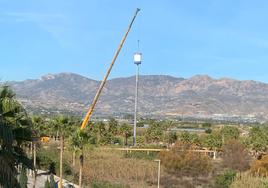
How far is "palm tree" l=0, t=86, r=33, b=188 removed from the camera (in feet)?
31.6

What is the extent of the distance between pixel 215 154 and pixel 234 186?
103 ft

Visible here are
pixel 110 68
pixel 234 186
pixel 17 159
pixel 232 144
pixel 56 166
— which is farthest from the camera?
pixel 110 68

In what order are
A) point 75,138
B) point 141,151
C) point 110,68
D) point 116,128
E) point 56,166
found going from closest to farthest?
point 75,138 < point 56,166 < point 141,151 < point 110,68 < point 116,128

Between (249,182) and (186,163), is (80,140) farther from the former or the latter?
(186,163)

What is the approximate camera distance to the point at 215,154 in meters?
72.1

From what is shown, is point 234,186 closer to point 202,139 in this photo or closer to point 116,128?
point 202,139

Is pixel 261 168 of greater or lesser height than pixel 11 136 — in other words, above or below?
below

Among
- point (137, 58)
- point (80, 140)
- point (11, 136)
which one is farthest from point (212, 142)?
point (11, 136)

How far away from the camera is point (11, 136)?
9.68 metres

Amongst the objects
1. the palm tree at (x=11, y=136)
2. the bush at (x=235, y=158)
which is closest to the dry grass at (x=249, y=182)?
the bush at (x=235, y=158)

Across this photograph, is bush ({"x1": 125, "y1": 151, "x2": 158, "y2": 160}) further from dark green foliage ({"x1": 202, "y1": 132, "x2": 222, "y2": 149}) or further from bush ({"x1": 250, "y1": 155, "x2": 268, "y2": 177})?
bush ({"x1": 250, "y1": 155, "x2": 268, "y2": 177})

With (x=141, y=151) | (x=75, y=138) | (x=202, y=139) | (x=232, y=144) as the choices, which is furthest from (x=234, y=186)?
(x=202, y=139)

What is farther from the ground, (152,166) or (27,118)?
(27,118)

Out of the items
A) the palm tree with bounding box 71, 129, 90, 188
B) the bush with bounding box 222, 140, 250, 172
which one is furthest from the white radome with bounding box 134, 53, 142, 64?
the palm tree with bounding box 71, 129, 90, 188
